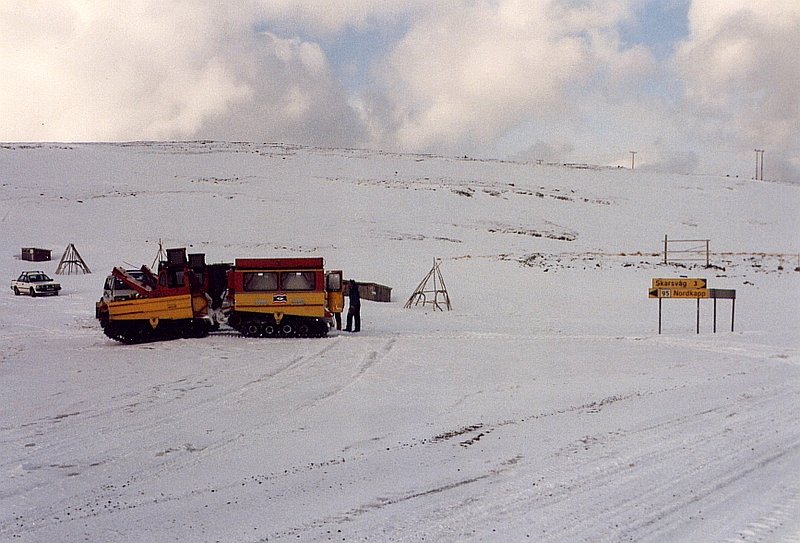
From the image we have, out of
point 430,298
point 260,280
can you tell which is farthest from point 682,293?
point 430,298

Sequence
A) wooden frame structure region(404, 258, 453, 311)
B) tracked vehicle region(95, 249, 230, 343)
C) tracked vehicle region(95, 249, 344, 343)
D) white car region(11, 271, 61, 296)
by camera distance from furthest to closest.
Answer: white car region(11, 271, 61, 296)
wooden frame structure region(404, 258, 453, 311)
tracked vehicle region(95, 249, 344, 343)
tracked vehicle region(95, 249, 230, 343)

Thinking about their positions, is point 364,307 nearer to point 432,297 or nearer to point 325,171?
point 432,297

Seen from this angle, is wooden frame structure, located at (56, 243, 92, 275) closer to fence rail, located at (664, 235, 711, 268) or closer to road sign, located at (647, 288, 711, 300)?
road sign, located at (647, 288, 711, 300)

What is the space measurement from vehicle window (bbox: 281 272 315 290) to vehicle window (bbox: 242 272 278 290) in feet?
0.77

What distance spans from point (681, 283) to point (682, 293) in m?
0.31

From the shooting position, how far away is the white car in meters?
31.1

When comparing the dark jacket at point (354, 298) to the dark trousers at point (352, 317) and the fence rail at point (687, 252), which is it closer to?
the dark trousers at point (352, 317)

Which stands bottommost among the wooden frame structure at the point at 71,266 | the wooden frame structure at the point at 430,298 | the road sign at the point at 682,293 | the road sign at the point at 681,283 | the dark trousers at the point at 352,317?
the dark trousers at the point at 352,317

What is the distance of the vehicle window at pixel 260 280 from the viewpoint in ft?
66.8

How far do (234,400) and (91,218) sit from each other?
44.3 meters

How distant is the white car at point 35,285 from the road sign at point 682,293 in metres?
23.1

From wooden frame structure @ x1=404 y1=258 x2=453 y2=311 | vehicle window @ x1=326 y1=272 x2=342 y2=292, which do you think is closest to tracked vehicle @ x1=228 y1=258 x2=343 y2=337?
vehicle window @ x1=326 y1=272 x2=342 y2=292

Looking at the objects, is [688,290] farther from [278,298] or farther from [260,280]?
[260,280]

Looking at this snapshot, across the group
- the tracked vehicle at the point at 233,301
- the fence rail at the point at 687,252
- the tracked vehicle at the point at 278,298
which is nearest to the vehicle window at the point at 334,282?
the tracked vehicle at the point at 233,301
